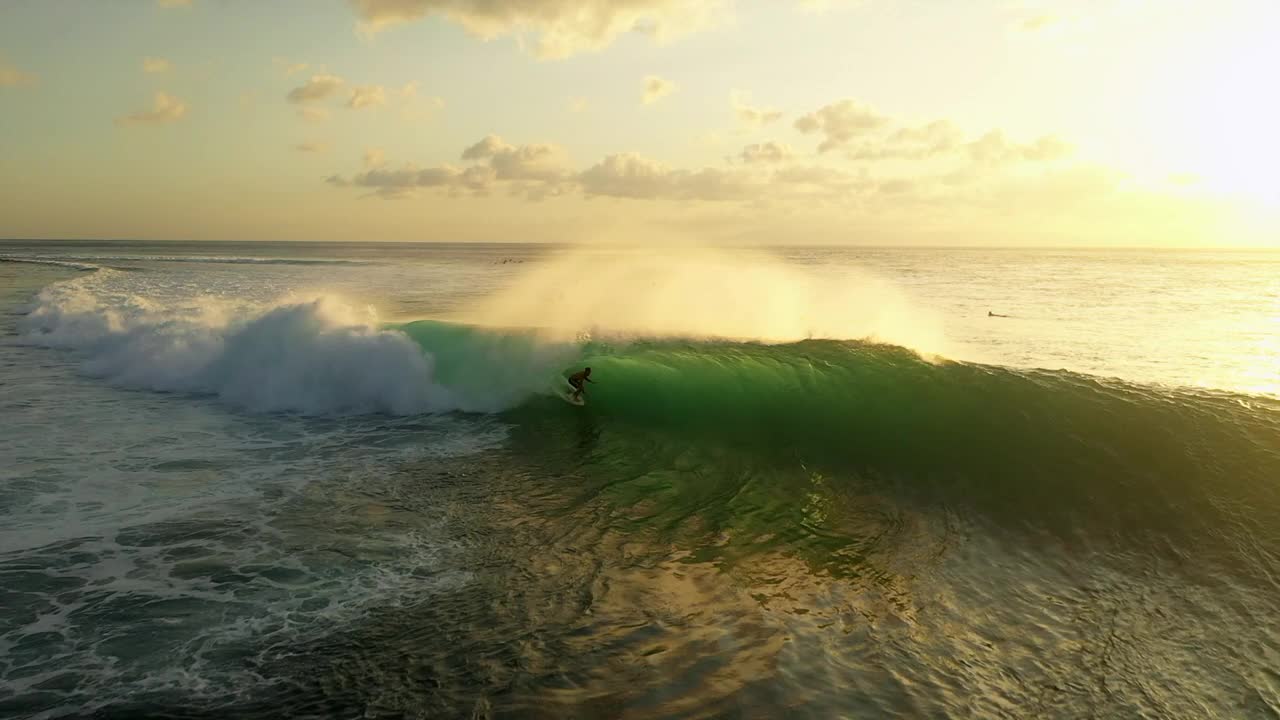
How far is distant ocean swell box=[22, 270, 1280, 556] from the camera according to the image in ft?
29.7

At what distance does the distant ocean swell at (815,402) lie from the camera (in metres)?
9.04

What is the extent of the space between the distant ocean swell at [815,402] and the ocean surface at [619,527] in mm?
73

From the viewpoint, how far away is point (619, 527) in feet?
24.9

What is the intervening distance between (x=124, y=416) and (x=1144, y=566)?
1509cm

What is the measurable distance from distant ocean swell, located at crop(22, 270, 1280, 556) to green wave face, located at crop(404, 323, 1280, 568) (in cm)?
4

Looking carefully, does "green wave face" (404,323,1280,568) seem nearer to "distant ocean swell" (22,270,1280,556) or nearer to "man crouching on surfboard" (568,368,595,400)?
"distant ocean swell" (22,270,1280,556)

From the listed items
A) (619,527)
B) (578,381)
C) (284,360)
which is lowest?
(619,527)

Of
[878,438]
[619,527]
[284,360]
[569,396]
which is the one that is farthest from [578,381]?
[284,360]

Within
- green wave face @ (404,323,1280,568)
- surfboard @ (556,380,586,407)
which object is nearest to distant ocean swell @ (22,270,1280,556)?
green wave face @ (404,323,1280,568)

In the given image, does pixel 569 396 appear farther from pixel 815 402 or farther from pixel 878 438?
pixel 878 438

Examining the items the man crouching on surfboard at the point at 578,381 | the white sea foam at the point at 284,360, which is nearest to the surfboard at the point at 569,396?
the man crouching on surfboard at the point at 578,381

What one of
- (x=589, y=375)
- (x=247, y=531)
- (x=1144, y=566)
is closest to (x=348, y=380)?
(x=589, y=375)

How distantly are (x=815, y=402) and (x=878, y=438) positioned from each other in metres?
1.71

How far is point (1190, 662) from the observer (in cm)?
525
